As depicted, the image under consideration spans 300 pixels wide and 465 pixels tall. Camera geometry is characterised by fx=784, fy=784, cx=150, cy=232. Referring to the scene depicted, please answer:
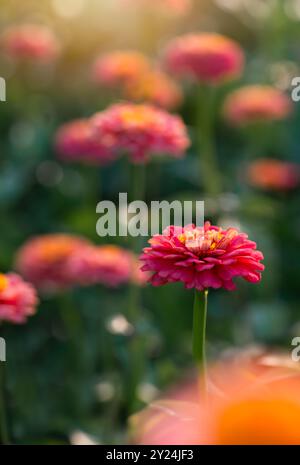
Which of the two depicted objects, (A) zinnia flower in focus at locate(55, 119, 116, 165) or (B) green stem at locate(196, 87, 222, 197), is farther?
(B) green stem at locate(196, 87, 222, 197)

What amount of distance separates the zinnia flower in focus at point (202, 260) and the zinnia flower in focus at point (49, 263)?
88 centimetres

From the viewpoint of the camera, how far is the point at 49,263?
Answer: 6.31 feet

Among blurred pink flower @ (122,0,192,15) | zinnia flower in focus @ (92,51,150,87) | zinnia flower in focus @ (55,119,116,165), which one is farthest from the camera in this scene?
blurred pink flower @ (122,0,192,15)

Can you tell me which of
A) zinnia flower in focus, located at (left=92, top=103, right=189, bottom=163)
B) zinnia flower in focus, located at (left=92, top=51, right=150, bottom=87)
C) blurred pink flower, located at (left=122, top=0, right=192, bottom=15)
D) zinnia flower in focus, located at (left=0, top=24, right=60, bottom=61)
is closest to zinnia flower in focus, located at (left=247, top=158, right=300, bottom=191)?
zinnia flower in focus, located at (left=92, top=51, right=150, bottom=87)

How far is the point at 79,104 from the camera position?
331cm

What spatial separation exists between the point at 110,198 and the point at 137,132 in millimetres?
1367

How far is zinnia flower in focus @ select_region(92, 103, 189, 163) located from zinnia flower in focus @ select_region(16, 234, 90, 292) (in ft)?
1.37

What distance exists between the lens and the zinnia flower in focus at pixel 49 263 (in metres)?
1.92

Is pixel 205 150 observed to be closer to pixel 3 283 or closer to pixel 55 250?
pixel 55 250

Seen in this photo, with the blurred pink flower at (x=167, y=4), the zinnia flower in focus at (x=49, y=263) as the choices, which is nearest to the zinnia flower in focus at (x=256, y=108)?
the blurred pink flower at (x=167, y=4)

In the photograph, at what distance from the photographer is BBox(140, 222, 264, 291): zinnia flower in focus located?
3.24ft

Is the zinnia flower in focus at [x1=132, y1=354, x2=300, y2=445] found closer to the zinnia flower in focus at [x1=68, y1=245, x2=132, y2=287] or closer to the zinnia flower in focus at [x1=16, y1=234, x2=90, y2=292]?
the zinnia flower in focus at [x1=68, y1=245, x2=132, y2=287]

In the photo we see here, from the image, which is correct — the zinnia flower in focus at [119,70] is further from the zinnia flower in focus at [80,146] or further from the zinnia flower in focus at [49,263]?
the zinnia flower in focus at [49,263]
